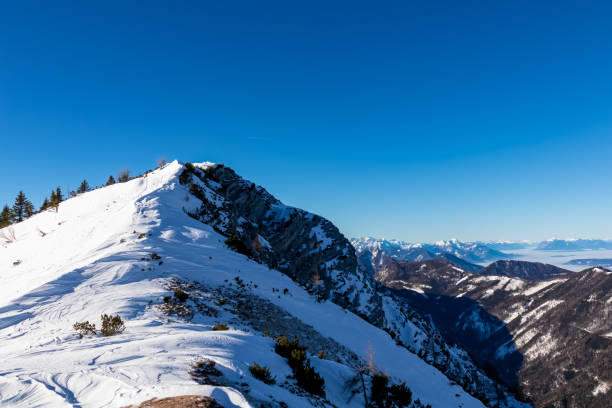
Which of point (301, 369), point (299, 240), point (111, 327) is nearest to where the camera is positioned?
point (301, 369)

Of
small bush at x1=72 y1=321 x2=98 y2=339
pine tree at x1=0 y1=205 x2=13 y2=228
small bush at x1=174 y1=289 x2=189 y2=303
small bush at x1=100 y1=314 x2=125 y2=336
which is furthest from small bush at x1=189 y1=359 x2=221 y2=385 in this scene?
pine tree at x1=0 y1=205 x2=13 y2=228

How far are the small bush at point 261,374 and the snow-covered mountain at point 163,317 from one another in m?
0.25

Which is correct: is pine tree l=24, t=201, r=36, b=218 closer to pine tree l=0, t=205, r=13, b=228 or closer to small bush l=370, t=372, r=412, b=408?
pine tree l=0, t=205, r=13, b=228

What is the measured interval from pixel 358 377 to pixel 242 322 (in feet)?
25.1

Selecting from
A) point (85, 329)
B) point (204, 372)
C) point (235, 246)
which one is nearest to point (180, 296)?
point (85, 329)

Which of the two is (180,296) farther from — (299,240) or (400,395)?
(299,240)

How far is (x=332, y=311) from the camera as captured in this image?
30.9 metres

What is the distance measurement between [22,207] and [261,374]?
98152 mm

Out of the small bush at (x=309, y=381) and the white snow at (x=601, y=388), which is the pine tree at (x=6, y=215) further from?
the white snow at (x=601, y=388)

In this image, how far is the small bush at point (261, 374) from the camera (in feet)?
33.2

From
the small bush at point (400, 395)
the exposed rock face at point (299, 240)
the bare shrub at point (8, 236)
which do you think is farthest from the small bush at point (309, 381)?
the bare shrub at point (8, 236)

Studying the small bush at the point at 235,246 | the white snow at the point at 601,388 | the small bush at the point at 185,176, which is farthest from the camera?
the white snow at the point at 601,388

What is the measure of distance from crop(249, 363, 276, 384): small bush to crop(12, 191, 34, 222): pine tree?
94903mm

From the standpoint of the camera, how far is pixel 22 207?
247 feet
